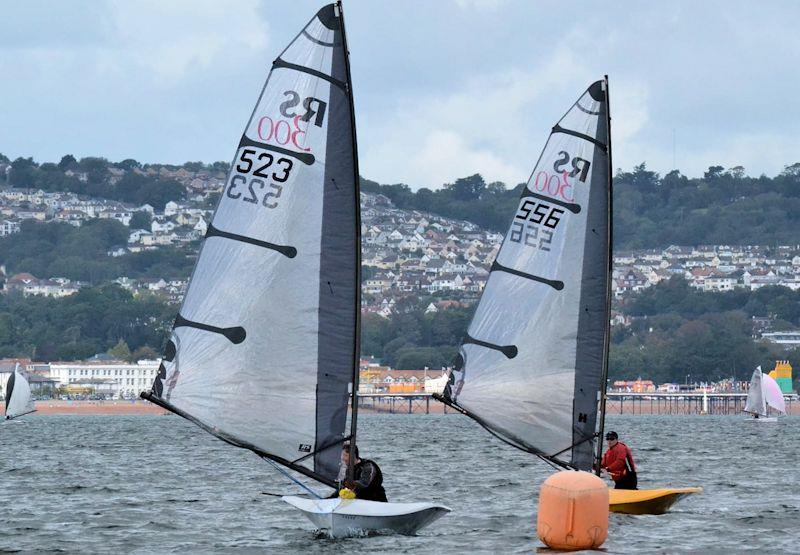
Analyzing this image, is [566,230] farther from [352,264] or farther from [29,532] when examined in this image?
[29,532]

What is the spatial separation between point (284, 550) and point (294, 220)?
5.63 meters

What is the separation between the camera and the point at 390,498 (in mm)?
43656

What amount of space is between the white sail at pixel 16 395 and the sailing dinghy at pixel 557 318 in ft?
325

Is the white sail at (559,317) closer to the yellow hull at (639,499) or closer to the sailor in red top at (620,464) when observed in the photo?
the sailor in red top at (620,464)

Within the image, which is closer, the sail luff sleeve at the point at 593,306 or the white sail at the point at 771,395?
the sail luff sleeve at the point at 593,306

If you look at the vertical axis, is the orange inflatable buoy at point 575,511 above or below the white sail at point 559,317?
below

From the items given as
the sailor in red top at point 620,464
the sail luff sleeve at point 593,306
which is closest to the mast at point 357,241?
the sailor in red top at point 620,464

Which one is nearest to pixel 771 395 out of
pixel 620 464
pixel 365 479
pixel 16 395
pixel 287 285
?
pixel 16 395

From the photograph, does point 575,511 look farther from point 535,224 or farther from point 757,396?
point 757,396

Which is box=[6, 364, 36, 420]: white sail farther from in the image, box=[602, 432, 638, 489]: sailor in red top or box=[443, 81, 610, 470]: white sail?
box=[602, 432, 638, 489]: sailor in red top

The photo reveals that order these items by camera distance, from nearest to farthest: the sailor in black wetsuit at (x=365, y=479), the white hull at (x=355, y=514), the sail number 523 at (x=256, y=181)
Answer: the sail number 523 at (x=256, y=181)
the white hull at (x=355, y=514)
the sailor in black wetsuit at (x=365, y=479)

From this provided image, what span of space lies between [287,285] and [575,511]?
5652 millimetres

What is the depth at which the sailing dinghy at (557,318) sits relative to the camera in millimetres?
36906

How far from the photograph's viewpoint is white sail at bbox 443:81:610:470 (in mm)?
36938
